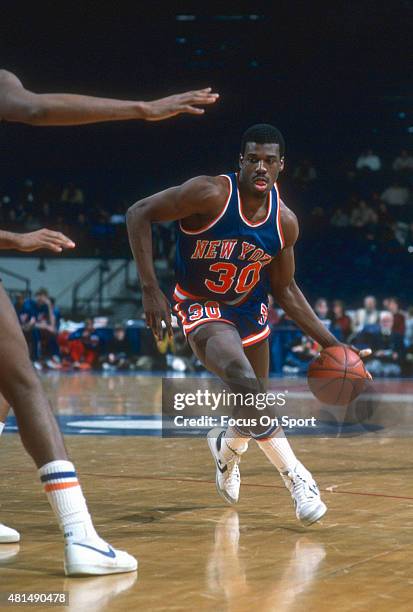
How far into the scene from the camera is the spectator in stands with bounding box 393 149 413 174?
787 inches

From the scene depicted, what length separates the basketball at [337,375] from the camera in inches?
207

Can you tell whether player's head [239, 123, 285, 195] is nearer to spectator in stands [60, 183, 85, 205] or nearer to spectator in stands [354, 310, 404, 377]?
spectator in stands [354, 310, 404, 377]

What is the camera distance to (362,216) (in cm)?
1942

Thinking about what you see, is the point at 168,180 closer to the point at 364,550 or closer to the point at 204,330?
the point at 204,330

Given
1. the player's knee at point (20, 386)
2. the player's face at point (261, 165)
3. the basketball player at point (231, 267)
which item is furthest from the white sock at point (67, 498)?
the player's face at point (261, 165)

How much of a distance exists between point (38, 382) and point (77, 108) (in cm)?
97

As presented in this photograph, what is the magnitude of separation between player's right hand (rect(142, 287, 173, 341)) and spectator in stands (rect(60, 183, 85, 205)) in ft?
57.5

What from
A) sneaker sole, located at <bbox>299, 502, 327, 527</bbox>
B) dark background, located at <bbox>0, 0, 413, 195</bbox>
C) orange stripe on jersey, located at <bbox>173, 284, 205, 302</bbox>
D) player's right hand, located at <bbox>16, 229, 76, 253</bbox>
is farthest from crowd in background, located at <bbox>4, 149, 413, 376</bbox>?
player's right hand, located at <bbox>16, 229, 76, 253</bbox>

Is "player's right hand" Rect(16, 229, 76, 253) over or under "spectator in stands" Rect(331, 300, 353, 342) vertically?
over

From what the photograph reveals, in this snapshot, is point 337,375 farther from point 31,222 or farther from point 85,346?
point 31,222

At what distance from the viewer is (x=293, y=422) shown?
9.08m

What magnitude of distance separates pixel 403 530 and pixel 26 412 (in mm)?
1832

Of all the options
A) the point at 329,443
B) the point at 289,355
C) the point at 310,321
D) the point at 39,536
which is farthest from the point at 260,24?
the point at 39,536

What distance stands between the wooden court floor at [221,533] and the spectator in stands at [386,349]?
8835mm
